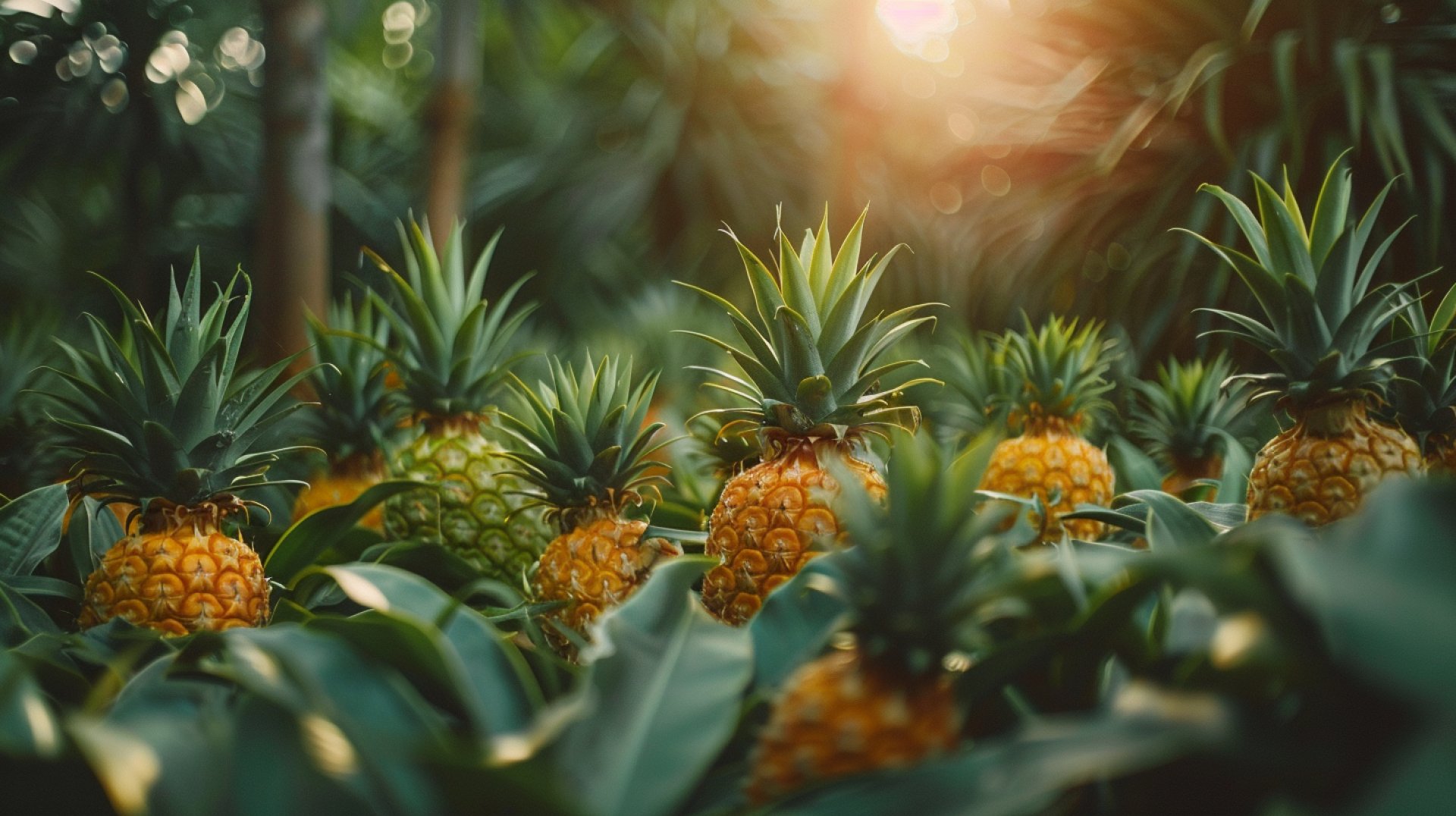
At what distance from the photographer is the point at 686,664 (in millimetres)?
770

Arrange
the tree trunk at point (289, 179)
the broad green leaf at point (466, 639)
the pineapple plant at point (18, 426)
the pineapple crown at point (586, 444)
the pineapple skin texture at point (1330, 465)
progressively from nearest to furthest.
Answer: the broad green leaf at point (466, 639) → the pineapple skin texture at point (1330, 465) → the pineapple crown at point (586, 444) → the pineapple plant at point (18, 426) → the tree trunk at point (289, 179)

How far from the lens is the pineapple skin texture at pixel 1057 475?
156 centimetres

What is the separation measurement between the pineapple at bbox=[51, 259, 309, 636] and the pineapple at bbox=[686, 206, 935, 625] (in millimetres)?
636

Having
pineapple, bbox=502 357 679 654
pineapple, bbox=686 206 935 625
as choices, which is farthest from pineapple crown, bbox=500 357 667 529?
pineapple, bbox=686 206 935 625

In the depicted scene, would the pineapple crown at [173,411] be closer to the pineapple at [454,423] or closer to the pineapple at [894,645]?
the pineapple at [454,423]

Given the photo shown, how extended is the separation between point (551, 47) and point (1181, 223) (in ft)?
22.6

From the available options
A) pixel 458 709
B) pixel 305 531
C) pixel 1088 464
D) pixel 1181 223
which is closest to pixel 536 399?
pixel 305 531

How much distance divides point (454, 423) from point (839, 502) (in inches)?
44.5

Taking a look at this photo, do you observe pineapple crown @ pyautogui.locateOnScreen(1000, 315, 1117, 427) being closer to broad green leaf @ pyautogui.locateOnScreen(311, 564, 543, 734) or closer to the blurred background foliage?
the blurred background foliage

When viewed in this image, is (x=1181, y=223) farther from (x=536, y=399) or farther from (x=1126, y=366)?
(x=536, y=399)

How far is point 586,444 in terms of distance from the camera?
52.4 inches

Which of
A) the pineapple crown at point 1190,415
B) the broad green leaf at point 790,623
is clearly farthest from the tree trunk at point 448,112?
the broad green leaf at point 790,623

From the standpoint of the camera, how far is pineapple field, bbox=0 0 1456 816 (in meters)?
0.59

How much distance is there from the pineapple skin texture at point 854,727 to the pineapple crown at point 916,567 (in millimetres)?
23
